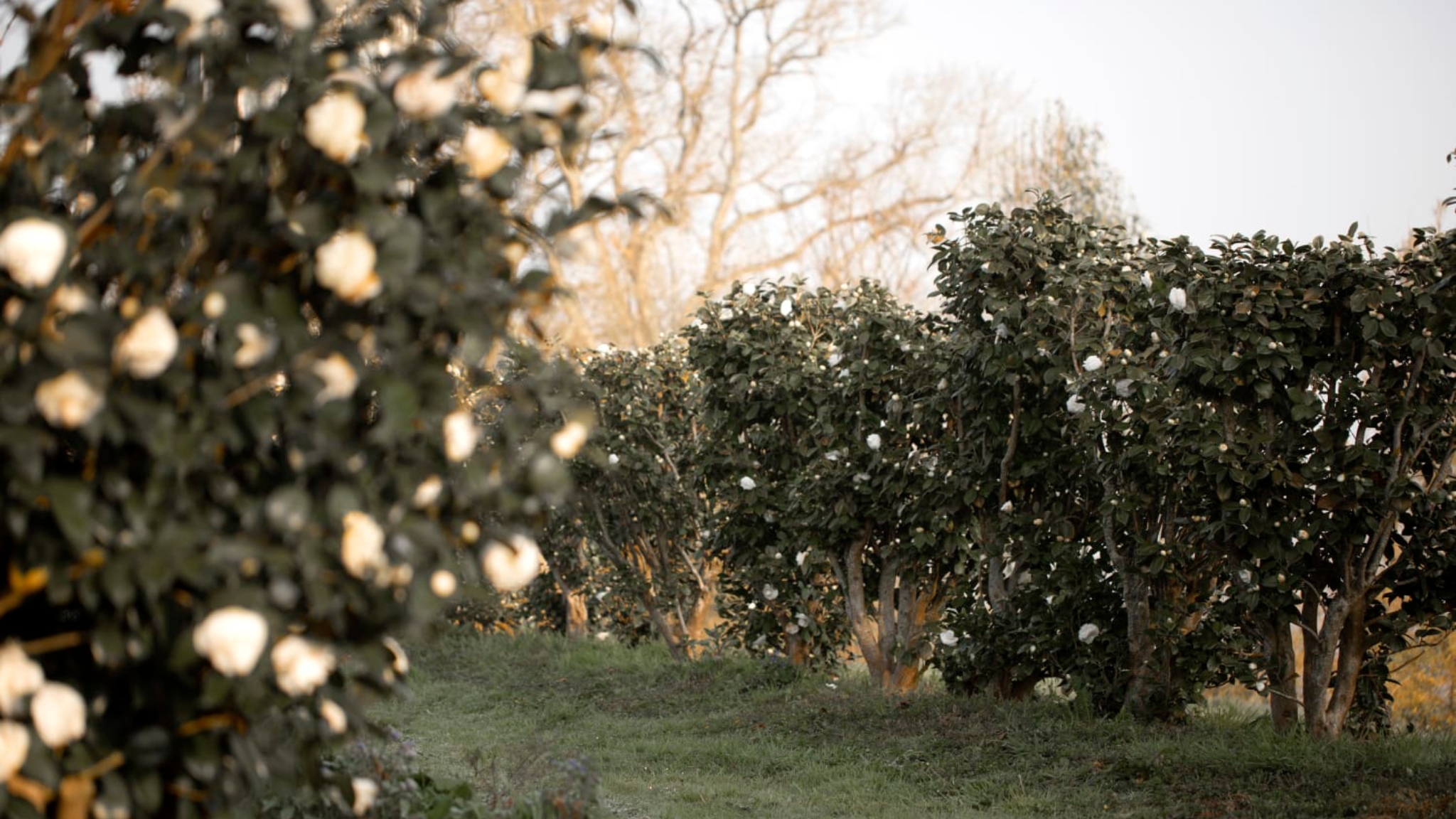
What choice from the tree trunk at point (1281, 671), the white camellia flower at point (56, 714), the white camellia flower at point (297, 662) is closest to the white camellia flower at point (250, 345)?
the white camellia flower at point (297, 662)

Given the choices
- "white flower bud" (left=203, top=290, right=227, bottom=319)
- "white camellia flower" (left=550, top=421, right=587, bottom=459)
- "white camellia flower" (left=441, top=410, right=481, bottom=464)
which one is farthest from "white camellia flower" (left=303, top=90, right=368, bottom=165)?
"white camellia flower" (left=550, top=421, right=587, bottom=459)

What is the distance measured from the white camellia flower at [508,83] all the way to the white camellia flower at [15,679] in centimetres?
94

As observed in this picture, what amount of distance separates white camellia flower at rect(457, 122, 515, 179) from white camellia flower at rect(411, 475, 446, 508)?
0.43 meters

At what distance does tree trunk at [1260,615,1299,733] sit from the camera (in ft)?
14.6

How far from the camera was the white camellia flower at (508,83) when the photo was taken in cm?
167

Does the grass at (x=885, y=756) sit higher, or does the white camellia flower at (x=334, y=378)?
the white camellia flower at (x=334, y=378)

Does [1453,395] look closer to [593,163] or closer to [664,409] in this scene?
[664,409]

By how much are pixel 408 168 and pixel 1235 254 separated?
3549 millimetres

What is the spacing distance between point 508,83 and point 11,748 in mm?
1049

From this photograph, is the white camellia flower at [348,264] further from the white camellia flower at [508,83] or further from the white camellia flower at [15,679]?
the white camellia flower at [15,679]

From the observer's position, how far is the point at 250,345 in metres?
1.48

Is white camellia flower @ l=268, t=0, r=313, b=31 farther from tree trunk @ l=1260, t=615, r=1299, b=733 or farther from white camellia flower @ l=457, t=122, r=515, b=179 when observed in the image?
tree trunk @ l=1260, t=615, r=1299, b=733

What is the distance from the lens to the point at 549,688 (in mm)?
7004

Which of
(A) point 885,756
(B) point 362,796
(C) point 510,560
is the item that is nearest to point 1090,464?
(A) point 885,756
